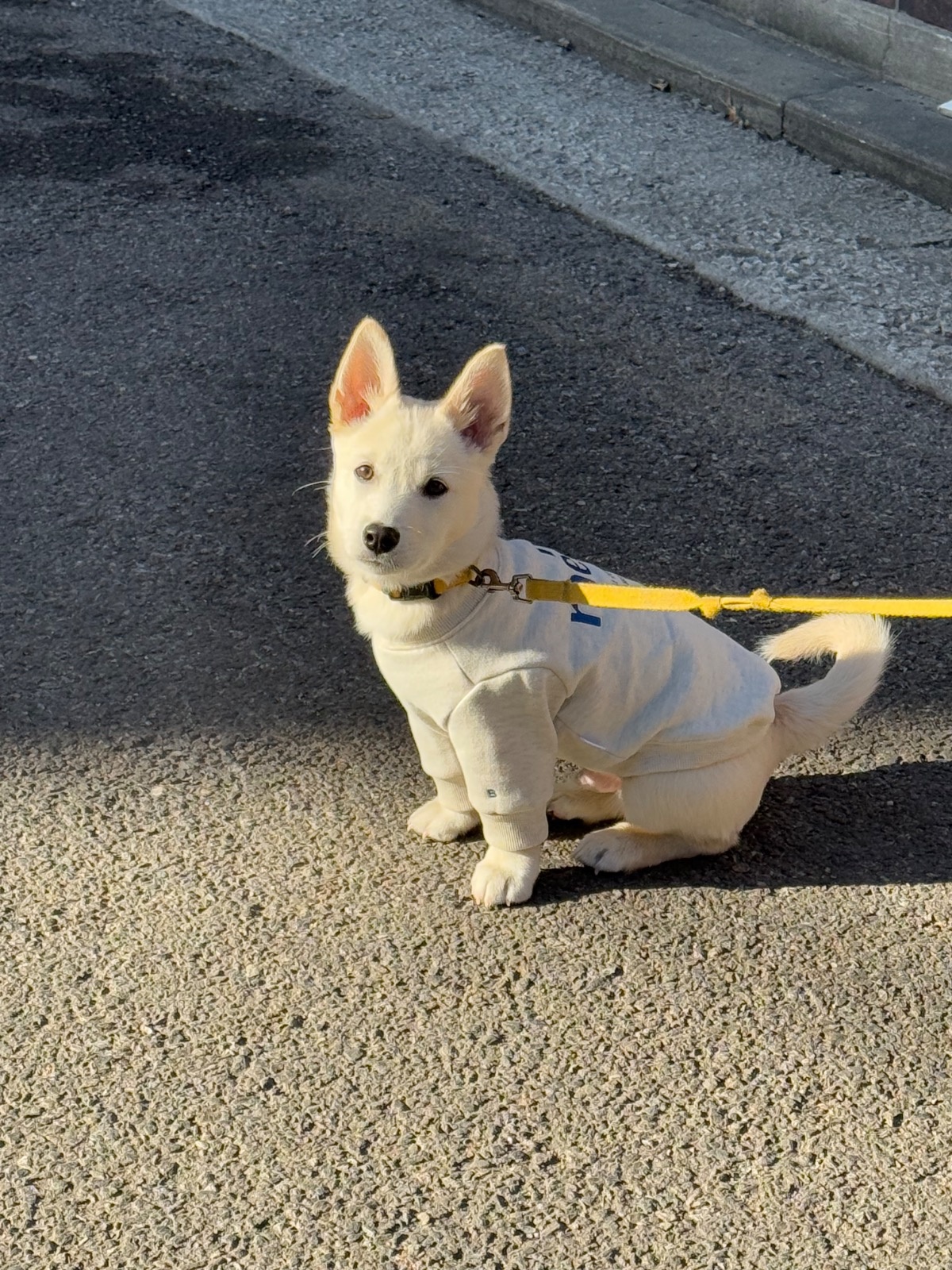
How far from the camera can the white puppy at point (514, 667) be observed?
2.42m

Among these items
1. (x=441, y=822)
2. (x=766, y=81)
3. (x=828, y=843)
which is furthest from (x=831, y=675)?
(x=766, y=81)

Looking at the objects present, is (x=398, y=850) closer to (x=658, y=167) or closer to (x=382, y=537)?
(x=382, y=537)

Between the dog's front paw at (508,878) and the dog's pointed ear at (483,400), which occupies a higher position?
the dog's pointed ear at (483,400)

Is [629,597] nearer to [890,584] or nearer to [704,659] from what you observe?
[704,659]

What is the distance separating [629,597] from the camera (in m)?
2.50

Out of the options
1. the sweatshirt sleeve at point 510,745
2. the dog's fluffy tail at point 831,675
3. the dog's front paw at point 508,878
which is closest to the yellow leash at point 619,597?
the sweatshirt sleeve at point 510,745

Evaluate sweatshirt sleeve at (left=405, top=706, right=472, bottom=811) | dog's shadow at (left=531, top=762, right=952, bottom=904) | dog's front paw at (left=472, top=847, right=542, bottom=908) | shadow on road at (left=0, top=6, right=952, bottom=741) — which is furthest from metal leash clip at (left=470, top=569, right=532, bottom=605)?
shadow on road at (left=0, top=6, right=952, bottom=741)

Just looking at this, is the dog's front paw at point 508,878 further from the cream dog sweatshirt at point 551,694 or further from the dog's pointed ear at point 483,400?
the dog's pointed ear at point 483,400

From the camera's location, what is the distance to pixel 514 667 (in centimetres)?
250

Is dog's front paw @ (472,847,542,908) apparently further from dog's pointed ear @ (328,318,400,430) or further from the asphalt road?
dog's pointed ear @ (328,318,400,430)

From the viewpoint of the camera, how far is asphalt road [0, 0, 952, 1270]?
2236 mm

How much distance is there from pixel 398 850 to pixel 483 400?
0.95 metres

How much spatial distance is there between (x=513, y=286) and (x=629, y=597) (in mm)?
2841

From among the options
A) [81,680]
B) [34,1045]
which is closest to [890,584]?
[81,680]
